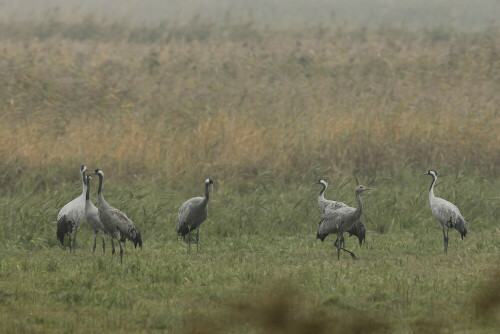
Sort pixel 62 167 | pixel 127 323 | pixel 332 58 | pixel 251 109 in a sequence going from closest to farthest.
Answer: pixel 127 323, pixel 62 167, pixel 251 109, pixel 332 58

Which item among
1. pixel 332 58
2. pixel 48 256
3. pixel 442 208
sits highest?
pixel 332 58

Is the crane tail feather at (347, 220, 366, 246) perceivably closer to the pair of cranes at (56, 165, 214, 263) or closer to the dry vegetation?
the pair of cranes at (56, 165, 214, 263)

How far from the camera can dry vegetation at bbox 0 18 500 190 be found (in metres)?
18.9

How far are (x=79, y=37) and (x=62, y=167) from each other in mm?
15017

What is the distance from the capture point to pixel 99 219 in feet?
40.9

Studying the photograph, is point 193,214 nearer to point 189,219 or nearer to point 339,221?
point 189,219

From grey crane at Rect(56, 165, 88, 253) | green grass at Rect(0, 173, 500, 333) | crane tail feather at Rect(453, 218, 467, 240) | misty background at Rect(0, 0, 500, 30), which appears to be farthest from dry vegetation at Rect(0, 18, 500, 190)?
misty background at Rect(0, 0, 500, 30)

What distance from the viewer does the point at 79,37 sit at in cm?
3184

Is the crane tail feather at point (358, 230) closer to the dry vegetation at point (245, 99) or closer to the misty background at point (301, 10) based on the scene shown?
the dry vegetation at point (245, 99)

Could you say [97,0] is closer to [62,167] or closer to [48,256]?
[62,167]

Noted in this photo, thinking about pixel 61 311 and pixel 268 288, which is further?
pixel 268 288

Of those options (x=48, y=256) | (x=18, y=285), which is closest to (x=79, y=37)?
(x=48, y=256)

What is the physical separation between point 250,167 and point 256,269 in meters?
7.12

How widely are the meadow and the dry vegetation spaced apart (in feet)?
0.21
